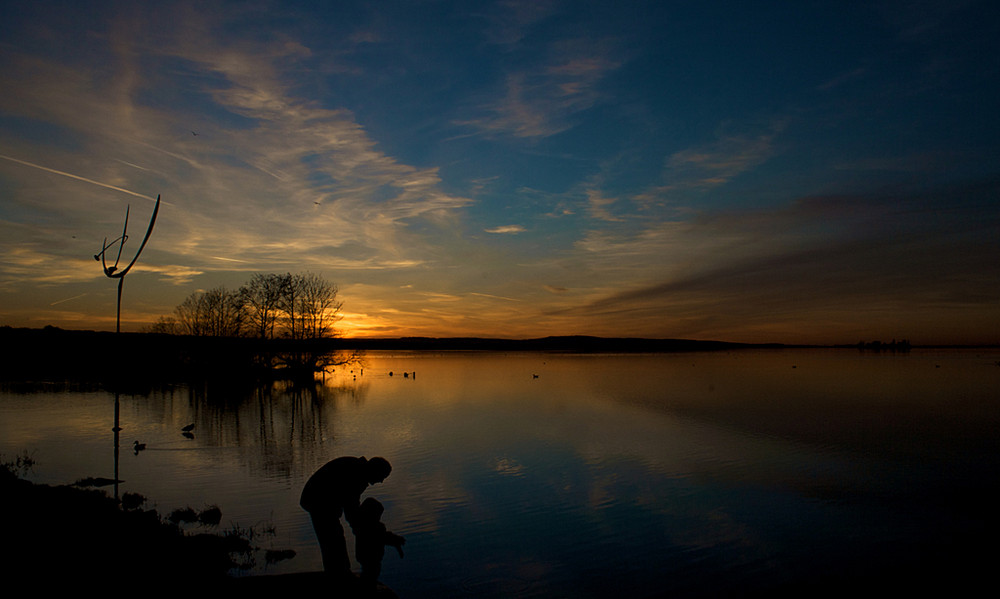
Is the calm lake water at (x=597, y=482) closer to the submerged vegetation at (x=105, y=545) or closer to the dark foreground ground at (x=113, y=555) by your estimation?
the submerged vegetation at (x=105, y=545)

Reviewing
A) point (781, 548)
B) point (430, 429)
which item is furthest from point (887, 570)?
point (430, 429)

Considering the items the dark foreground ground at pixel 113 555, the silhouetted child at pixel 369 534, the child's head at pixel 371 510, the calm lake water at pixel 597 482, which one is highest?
the child's head at pixel 371 510

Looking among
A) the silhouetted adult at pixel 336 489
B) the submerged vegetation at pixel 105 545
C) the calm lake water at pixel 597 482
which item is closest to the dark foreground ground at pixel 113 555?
the submerged vegetation at pixel 105 545

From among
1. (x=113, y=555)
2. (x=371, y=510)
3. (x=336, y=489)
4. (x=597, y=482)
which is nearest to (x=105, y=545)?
(x=113, y=555)

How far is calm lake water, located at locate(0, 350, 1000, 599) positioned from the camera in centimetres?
1231

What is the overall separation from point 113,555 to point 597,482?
14709 millimetres

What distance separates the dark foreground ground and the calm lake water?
1.44 metres

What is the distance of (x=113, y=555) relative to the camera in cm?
923

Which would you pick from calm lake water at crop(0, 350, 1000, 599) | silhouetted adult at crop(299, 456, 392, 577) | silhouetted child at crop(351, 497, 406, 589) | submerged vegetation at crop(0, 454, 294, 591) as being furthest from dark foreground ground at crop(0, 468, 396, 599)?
calm lake water at crop(0, 350, 1000, 599)

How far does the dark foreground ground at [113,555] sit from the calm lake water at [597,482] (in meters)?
1.44

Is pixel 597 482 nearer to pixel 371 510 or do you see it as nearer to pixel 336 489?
pixel 371 510

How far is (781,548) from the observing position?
1355cm

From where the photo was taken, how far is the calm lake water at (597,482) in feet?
40.4

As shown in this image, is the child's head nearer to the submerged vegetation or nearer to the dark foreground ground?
the dark foreground ground
